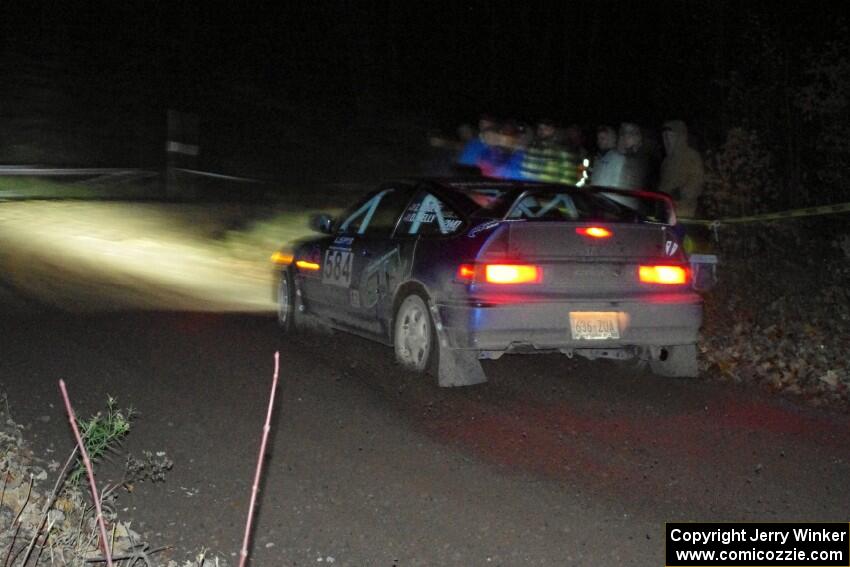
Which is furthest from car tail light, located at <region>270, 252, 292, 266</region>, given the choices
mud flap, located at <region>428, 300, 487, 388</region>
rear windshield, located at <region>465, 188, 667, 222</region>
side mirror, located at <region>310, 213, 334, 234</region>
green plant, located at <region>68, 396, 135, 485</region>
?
green plant, located at <region>68, 396, 135, 485</region>

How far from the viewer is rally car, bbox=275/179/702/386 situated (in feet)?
25.6

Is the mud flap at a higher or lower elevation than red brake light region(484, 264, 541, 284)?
lower

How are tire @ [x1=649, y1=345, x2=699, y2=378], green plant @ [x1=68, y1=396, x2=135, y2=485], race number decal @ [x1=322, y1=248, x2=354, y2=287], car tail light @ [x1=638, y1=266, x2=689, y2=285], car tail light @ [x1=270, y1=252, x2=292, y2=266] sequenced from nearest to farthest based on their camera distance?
green plant @ [x1=68, y1=396, x2=135, y2=485], car tail light @ [x1=638, y1=266, x2=689, y2=285], tire @ [x1=649, y1=345, x2=699, y2=378], race number decal @ [x1=322, y1=248, x2=354, y2=287], car tail light @ [x1=270, y1=252, x2=292, y2=266]

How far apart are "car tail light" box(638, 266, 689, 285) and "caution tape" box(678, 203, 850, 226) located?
9.86ft

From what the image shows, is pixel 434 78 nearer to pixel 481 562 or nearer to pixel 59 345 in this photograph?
pixel 59 345

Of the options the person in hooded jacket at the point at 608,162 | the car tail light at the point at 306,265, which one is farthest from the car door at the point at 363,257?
the person in hooded jacket at the point at 608,162

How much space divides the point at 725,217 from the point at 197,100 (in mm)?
32570

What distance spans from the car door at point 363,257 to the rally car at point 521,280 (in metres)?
0.02

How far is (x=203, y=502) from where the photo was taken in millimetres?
5621

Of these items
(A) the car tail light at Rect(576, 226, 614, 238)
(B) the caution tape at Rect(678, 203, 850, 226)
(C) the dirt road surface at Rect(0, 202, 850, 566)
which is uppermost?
(B) the caution tape at Rect(678, 203, 850, 226)

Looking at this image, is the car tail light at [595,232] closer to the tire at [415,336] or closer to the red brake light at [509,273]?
the red brake light at [509,273]

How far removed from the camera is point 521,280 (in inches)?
308

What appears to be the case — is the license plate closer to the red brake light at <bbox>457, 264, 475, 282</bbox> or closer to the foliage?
the red brake light at <bbox>457, 264, 475, 282</bbox>

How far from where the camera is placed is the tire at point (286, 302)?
1024 cm
